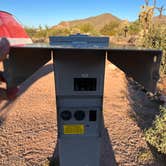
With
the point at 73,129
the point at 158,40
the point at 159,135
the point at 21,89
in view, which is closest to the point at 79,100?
the point at 73,129

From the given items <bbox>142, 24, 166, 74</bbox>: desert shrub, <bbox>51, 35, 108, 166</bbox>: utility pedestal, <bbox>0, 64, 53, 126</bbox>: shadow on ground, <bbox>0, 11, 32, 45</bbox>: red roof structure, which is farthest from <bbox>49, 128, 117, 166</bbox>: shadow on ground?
<bbox>142, 24, 166, 74</bbox>: desert shrub

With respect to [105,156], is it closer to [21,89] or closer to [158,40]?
[21,89]

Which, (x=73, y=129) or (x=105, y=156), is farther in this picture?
(x=105, y=156)

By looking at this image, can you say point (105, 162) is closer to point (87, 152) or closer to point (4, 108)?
point (87, 152)

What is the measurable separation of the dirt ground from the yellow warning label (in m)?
1.36

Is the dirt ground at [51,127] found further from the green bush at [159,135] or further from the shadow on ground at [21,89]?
the green bush at [159,135]

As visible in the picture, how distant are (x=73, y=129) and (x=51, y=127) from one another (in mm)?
2240

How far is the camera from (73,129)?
1.55 meters

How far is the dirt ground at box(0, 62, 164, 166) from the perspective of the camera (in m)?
2.90

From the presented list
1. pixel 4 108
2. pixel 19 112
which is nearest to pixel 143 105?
pixel 19 112

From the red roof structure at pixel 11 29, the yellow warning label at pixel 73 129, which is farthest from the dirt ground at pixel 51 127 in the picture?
the red roof structure at pixel 11 29

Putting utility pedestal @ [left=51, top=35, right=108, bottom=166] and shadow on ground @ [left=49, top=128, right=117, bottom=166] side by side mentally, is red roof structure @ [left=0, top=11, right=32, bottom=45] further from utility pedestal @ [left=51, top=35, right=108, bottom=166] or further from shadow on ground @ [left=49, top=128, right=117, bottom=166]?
shadow on ground @ [left=49, top=128, right=117, bottom=166]

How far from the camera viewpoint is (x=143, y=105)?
4.79 m

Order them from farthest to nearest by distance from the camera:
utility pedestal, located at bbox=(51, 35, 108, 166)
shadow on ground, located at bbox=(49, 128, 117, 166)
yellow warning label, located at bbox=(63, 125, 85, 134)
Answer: shadow on ground, located at bbox=(49, 128, 117, 166), yellow warning label, located at bbox=(63, 125, 85, 134), utility pedestal, located at bbox=(51, 35, 108, 166)
